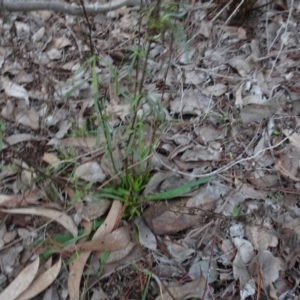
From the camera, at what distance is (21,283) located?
1.43 meters

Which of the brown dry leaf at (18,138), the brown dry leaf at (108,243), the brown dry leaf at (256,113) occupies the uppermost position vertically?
the brown dry leaf at (256,113)

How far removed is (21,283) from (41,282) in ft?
0.19

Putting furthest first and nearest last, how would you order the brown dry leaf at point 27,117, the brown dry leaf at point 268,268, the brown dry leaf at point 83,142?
the brown dry leaf at point 27,117 < the brown dry leaf at point 83,142 < the brown dry leaf at point 268,268

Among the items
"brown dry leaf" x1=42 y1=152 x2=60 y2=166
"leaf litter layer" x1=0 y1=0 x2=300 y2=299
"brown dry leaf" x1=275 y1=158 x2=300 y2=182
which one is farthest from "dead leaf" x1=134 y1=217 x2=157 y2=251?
"brown dry leaf" x1=275 y1=158 x2=300 y2=182

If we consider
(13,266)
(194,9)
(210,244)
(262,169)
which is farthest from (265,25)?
(13,266)

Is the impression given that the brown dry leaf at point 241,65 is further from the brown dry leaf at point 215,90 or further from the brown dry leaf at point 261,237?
the brown dry leaf at point 261,237

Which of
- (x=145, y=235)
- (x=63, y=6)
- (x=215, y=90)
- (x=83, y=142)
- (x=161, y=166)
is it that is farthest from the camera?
(x=63, y=6)

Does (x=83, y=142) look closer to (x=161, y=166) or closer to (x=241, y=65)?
(x=161, y=166)

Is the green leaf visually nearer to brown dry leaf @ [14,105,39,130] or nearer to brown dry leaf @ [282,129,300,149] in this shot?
brown dry leaf @ [282,129,300,149]

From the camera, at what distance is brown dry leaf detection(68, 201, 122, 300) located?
56.0 inches

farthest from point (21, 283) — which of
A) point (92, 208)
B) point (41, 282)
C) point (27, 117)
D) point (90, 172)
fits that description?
point (27, 117)

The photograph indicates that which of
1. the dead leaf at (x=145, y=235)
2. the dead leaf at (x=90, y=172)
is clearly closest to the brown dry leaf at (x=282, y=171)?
the dead leaf at (x=145, y=235)

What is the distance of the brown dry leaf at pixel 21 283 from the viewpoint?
4.66 feet

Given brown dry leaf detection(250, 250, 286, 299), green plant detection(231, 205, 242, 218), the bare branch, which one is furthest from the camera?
the bare branch
